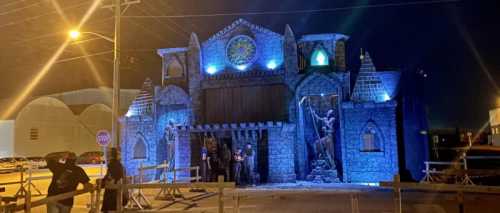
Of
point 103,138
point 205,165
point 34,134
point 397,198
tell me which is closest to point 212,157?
point 205,165

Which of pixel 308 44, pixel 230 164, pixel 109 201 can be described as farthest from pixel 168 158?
pixel 109 201

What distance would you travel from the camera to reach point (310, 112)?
22.8 meters

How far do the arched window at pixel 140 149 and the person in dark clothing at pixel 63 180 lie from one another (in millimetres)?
17466

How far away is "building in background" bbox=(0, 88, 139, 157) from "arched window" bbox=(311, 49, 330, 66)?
3034 cm

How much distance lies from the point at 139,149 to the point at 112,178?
1632 centimetres

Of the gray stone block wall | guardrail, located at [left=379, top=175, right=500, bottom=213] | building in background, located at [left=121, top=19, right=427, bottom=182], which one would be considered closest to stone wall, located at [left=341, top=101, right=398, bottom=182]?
building in background, located at [left=121, top=19, right=427, bottom=182]

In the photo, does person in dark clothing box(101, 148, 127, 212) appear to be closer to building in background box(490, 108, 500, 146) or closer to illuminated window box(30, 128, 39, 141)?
illuminated window box(30, 128, 39, 141)

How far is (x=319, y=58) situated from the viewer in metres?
22.7

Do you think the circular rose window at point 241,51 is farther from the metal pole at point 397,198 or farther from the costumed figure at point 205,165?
the metal pole at point 397,198

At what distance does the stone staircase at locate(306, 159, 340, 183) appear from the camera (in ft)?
70.4

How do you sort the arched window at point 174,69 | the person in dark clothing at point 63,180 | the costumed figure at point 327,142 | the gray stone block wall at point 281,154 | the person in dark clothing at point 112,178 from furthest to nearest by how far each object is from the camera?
the arched window at point 174,69, the costumed figure at point 327,142, the gray stone block wall at point 281,154, the person in dark clothing at point 112,178, the person in dark clothing at point 63,180

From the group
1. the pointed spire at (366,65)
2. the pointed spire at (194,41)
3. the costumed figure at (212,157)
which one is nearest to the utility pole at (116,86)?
the costumed figure at (212,157)

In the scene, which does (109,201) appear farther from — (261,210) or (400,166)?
(400,166)

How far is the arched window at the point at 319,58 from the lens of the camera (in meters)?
22.5
